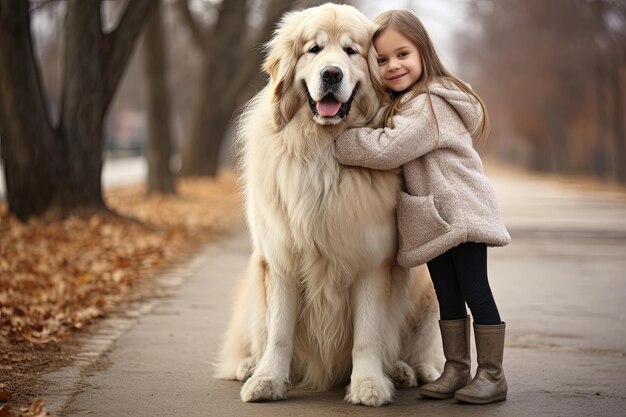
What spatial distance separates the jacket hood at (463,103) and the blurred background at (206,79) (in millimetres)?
304

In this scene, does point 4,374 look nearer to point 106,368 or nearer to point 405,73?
point 106,368

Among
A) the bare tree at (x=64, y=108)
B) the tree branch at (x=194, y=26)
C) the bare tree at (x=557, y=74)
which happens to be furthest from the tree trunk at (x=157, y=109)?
the bare tree at (x=557, y=74)

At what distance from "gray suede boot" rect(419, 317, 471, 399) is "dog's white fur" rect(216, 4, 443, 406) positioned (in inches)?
9.9

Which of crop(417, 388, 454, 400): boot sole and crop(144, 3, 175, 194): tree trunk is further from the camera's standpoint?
crop(144, 3, 175, 194): tree trunk

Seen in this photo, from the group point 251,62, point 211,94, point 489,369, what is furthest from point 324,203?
point 211,94

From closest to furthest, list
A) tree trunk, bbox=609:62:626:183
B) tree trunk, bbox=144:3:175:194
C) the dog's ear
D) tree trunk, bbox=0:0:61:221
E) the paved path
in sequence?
the paved path
the dog's ear
tree trunk, bbox=0:0:61:221
tree trunk, bbox=144:3:175:194
tree trunk, bbox=609:62:626:183

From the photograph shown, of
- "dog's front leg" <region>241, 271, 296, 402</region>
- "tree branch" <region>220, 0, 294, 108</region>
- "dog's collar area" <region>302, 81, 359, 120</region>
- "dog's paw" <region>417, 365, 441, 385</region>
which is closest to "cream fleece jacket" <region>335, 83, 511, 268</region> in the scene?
"dog's collar area" <region>302, 81, 359, 120</region>

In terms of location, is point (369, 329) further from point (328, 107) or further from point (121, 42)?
point (121, 42)

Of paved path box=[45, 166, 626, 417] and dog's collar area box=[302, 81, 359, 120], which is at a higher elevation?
dog's collar area box=[302, 81, 359, 120]

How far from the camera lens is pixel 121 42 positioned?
1220cm

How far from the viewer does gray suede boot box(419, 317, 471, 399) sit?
15.4 ft

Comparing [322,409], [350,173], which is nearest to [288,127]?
[350,173]

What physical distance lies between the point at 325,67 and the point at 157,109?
52.6ft

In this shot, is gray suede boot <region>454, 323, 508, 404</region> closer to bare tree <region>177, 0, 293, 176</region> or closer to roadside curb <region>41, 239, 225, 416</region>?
roadside curb <region>41, 239, 225, 416</region>
